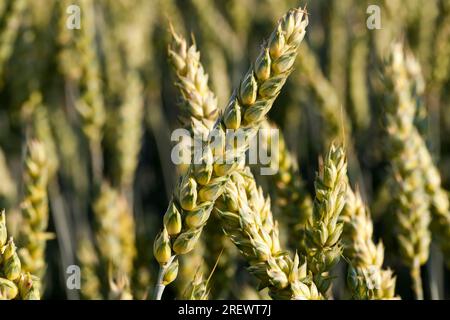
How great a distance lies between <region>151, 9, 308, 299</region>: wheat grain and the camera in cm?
94

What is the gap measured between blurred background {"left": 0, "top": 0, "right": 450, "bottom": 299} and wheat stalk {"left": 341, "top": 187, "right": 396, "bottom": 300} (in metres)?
0.36

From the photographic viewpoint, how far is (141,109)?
2.36 meters

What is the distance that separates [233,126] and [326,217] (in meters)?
0.21

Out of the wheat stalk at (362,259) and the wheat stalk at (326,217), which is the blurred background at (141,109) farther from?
the wheat stalk at (326,217)

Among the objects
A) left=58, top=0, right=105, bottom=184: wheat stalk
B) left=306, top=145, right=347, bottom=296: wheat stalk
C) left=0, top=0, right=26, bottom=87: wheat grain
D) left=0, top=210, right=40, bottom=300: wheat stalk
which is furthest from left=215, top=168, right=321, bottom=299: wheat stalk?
left=0, top=0, right=26, bottom=87: wheat grain

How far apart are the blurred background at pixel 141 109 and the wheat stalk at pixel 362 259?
1.20 feet

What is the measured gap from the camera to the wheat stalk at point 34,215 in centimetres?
132

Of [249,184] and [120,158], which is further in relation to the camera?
[120,158]

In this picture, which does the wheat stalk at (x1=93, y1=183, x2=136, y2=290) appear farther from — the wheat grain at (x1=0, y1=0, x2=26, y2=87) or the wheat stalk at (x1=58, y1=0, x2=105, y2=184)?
the wheat grain at (x1=0, y1=0, x2=26, y2=87)

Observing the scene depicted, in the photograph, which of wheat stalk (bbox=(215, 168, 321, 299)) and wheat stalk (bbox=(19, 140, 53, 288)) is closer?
wheat stalk (bbox=(215, 168, 321, 299))
